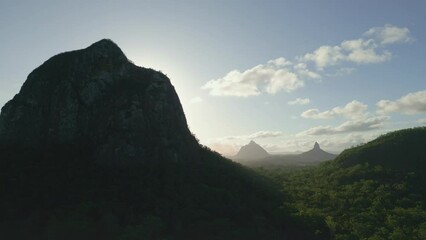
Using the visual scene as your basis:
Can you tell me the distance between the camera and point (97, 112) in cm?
6144

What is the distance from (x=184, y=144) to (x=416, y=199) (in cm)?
3776

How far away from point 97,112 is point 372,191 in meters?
47.1

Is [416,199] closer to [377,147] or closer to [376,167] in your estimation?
[376,167]

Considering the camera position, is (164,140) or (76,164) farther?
(164,140)

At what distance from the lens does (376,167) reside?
77375 mm

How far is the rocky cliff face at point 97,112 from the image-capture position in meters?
58.7

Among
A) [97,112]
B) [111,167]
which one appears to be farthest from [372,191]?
[97,112]

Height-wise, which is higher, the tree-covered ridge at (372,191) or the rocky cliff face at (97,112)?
the rocky cliff face at (97,112)

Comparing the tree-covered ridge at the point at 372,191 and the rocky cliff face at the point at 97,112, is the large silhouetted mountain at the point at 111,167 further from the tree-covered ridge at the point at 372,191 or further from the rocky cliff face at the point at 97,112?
the tree-covered ridge at the point at 372,191

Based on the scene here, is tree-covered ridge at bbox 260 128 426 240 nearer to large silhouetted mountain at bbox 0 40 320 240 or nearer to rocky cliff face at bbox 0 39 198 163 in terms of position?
large silhouetted mountain at bbox 0 40 320 240

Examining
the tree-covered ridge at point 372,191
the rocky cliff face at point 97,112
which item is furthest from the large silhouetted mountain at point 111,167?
the tree-covered ridge at point 372,191

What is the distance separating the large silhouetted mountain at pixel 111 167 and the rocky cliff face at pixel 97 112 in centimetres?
17

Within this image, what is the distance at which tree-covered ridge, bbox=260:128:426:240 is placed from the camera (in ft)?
148

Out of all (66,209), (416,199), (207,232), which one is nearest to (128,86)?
(66,209)
